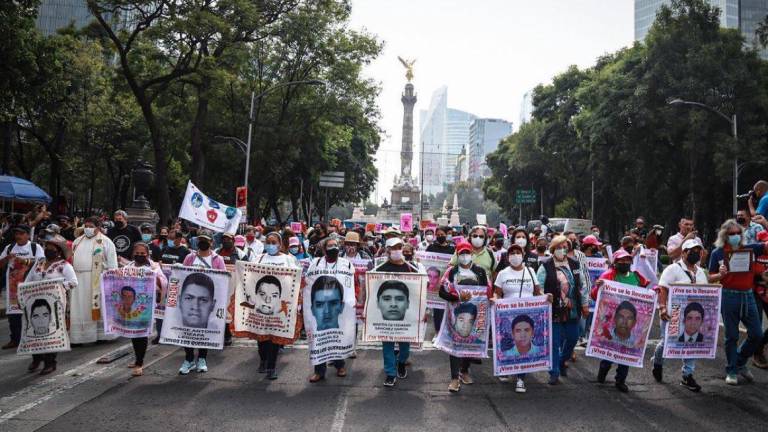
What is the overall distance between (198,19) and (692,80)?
2022 centimetres

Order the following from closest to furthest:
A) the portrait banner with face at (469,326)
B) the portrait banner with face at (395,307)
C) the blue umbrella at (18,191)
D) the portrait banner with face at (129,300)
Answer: the portrait banner with face at (469,326) → the portrait banner with face at (395,307) → the portrait banner with face at (129,300) → the blue umbrella at (18,191)

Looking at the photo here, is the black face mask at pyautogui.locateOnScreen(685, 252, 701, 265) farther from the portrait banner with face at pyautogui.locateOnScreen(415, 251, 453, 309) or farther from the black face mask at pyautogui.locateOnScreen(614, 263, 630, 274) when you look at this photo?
the portrait banner with face at pyautogui.locateOnScreen(415, 251, 453, 309)

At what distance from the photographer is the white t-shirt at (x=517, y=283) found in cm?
762

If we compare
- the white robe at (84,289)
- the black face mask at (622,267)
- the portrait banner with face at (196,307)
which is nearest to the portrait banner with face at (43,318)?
the portrait banner with face at (196,307)

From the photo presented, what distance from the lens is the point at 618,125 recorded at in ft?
101

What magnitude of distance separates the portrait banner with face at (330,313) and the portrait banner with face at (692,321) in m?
3.68

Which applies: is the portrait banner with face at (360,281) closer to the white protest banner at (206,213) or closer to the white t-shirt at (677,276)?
the white t-shirt at (677,276)

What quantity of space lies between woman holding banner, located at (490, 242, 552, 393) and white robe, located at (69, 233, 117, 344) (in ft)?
19.3

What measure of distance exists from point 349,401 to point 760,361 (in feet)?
18.6

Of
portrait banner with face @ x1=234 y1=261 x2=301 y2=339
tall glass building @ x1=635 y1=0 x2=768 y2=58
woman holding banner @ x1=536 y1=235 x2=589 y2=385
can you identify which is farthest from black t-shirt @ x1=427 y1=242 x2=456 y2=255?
tall glass building @ x1=635 y1=0 x2=768 y2=58

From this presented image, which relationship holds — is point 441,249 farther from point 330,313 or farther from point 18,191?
point 18,191

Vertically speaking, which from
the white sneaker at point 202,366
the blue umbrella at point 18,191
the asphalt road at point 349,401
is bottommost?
the asphalt road at point 349,401

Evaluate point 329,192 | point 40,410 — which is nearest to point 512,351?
point 40,410

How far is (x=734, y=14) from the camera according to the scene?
327 feet
